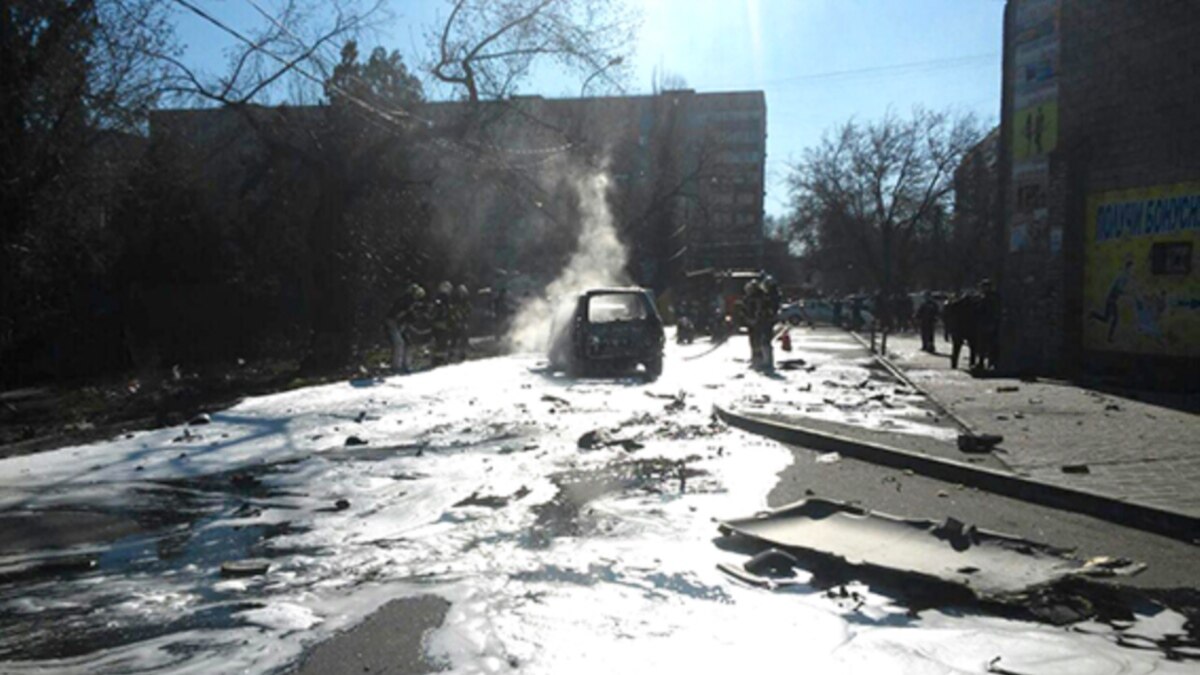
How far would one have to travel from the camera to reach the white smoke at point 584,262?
31406 millimetres

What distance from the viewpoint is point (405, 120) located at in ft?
71.4

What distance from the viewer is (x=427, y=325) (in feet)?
74.0

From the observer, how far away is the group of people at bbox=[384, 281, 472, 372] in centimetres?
1958

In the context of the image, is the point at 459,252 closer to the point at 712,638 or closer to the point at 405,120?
the point at 405,120

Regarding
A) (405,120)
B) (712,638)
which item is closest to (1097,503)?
(712,638)

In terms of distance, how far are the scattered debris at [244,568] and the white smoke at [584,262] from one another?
21792 mm

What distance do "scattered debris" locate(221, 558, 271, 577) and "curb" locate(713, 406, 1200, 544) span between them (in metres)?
5.38

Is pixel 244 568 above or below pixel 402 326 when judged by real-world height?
below

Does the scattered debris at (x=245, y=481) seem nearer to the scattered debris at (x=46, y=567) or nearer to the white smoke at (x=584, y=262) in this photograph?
the scattered debris at (x=46, y=567)

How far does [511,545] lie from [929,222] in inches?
2336

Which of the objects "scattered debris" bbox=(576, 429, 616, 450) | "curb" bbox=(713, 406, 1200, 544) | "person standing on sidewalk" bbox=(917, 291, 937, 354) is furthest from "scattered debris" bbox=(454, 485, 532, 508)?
"person standing on sidewalk" bbox=(917, 291, 937, 354)

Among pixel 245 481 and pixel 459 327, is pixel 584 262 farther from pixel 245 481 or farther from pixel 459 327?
pixel 245 481

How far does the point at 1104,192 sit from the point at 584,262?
91.0ft

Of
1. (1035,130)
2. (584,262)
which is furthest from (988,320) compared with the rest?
(584,262)
